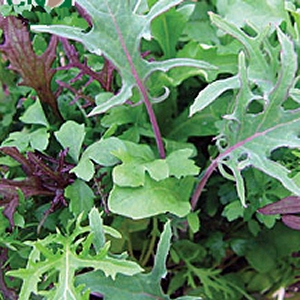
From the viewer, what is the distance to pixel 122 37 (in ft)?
2.18

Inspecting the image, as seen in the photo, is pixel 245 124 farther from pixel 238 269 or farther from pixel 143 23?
pixel 238 269

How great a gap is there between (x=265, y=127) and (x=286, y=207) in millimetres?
93

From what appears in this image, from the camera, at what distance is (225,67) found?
0.74 metres

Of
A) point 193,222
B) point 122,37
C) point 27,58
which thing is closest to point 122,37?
point 122,37

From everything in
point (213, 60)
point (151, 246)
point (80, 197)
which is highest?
point (213, 60)

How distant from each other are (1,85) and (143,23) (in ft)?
0.91

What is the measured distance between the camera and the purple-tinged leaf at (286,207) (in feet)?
2.00

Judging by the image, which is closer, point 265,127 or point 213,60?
point 265,127

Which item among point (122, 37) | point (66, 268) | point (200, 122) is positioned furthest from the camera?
point (200, 122)

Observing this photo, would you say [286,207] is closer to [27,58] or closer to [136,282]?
[136,282]

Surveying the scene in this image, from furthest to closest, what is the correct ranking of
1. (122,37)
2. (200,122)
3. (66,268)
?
(200,122) → (122,37) → (66,268)

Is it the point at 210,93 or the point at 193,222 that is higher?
the point at 210,93

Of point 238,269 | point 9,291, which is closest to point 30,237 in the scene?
point 9,291

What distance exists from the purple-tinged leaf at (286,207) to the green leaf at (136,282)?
0.11 m
